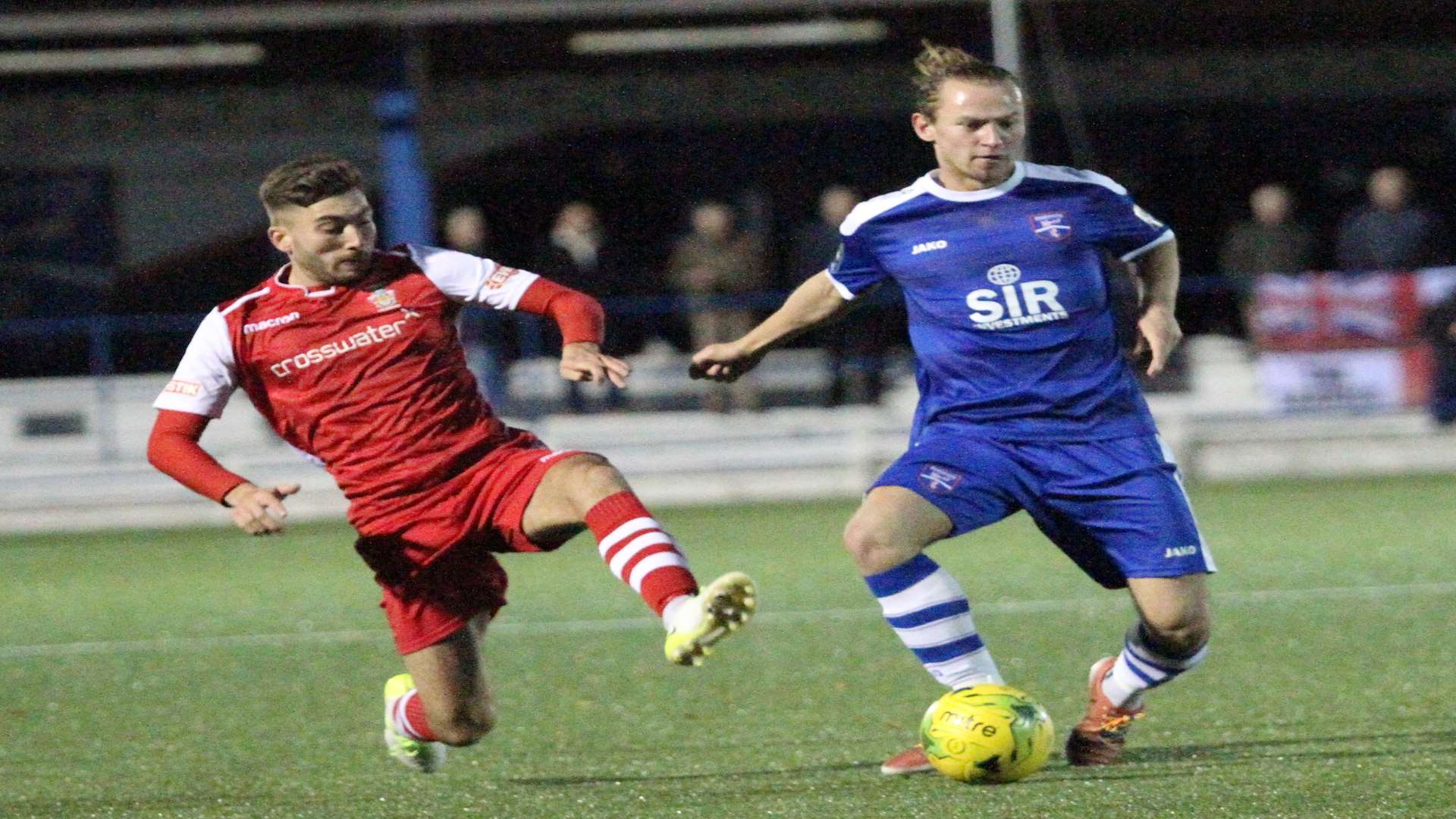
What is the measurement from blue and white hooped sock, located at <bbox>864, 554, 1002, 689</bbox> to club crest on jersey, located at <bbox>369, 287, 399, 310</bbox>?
131cm

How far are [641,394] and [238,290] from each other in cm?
700

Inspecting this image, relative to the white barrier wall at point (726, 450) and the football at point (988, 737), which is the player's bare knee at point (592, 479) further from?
the white barrier wall at point (726, 450)

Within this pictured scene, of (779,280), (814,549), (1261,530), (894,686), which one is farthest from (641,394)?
(894,686)

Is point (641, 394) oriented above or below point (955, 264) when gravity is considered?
below

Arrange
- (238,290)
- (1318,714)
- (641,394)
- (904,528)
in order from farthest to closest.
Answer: (238,290) → (641,394) → (1318,714) → (904,528)

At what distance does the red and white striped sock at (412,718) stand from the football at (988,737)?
4.29ft

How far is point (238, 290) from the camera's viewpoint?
2050 cm

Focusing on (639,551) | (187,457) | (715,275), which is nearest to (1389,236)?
(715,275)

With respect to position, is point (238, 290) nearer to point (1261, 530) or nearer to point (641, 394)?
point (641, 394)

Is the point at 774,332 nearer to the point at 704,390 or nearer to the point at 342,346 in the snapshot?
the point at 342,346

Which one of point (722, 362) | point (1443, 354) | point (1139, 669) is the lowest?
point (1443, 354)

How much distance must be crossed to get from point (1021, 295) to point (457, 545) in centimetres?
146

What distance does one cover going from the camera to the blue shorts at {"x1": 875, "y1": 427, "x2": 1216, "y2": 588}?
5.05 m

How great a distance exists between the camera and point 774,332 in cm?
534
